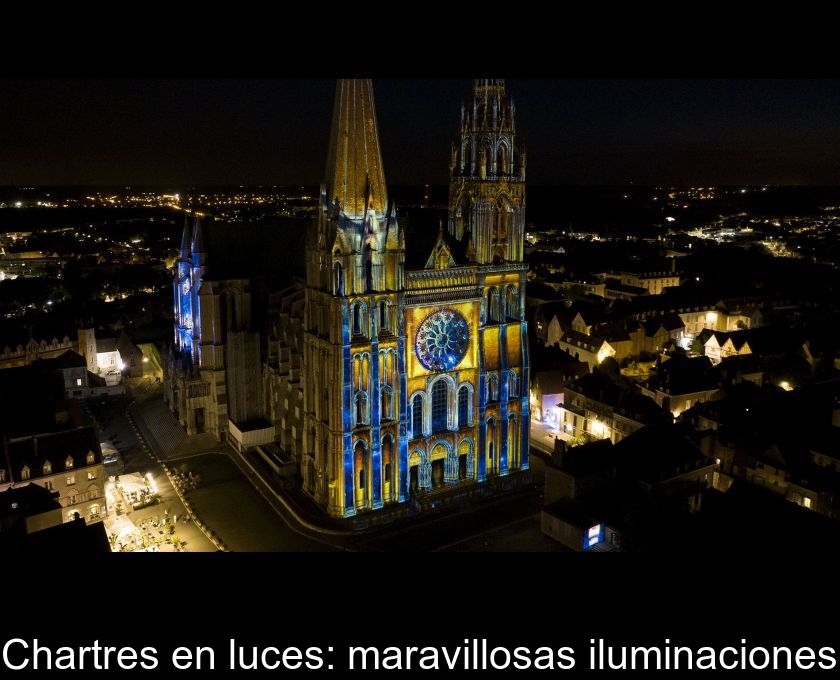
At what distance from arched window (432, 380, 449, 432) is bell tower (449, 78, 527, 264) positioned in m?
7.32

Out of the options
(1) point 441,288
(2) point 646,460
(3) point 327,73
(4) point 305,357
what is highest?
(3) point 327,73

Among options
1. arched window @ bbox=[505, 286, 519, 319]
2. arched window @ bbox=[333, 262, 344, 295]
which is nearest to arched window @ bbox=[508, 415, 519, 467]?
arched window @ bbox=[505, 286, 519, 319]

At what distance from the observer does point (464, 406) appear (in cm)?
4144

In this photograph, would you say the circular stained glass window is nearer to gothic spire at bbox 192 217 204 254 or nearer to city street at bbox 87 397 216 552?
city street at bbox 87 397 216 552

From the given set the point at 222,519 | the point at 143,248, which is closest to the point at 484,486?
the point at 222,519

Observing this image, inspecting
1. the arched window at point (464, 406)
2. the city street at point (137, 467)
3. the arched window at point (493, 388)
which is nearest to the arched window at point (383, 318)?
the arched window at point (464, 406)

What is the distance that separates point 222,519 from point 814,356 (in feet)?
174

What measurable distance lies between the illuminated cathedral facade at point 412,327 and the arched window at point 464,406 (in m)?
0.08

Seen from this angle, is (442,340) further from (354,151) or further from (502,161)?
(354,151)

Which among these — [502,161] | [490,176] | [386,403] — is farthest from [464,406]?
[502,161]

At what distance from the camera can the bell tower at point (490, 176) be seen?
133 feet

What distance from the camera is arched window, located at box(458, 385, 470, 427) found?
41.1m

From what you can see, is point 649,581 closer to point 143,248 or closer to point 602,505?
point 602,505

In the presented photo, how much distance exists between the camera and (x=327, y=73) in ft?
22.2
